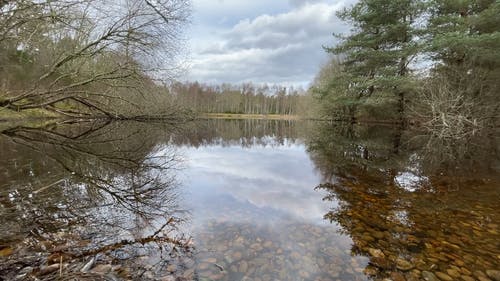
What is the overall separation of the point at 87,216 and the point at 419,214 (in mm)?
4670

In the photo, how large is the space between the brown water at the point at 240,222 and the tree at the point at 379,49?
11.3m

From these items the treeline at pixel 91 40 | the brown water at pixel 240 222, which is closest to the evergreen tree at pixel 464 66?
the brown water at pixel 240 222

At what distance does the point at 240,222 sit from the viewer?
137 inches

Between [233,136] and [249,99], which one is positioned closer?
[233,136]

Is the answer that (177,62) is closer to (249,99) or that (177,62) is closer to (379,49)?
(379,49)

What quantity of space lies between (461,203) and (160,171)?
6.04m

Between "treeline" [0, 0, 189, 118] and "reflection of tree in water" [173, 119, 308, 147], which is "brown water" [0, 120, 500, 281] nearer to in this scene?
"treeline" [0, 0, 189, 118]

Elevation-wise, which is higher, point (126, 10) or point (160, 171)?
point (126, 10)

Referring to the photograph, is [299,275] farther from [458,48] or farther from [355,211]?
[458,48]

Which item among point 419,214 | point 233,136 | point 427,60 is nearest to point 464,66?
point 427,60

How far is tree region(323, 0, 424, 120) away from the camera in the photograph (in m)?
15.6

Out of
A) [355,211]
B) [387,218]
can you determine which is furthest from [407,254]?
[355,211]

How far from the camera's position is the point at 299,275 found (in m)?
2.30

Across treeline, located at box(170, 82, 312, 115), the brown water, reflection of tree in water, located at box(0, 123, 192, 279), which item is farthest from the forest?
treeline, located at box(170, 82, 312, 115)
